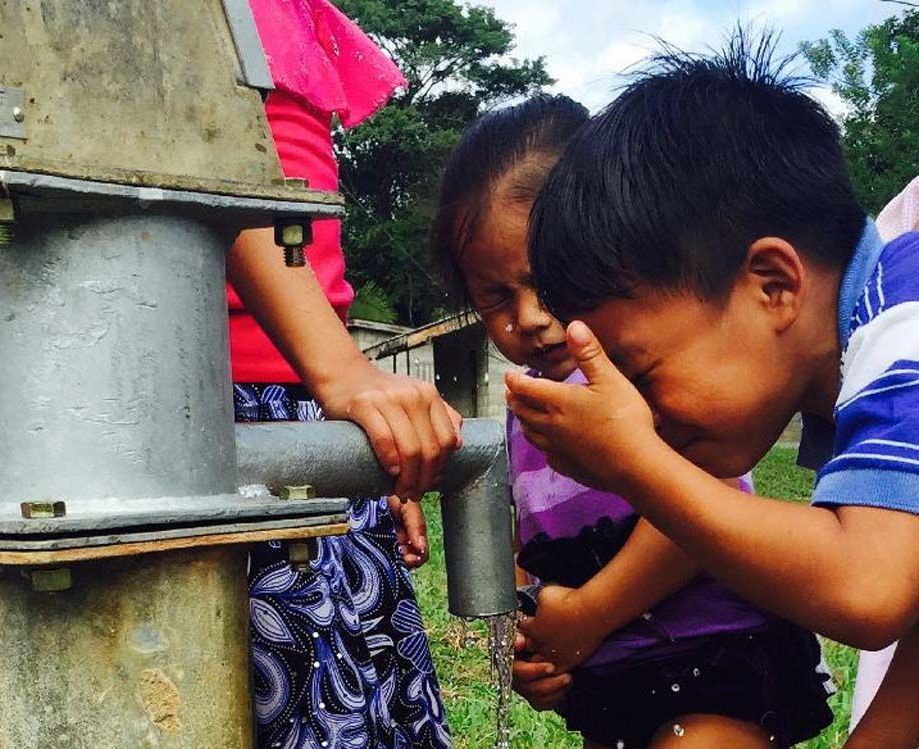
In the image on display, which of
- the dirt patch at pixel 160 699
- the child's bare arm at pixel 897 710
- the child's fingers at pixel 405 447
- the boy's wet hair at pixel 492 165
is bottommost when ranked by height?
the child's bare arm at pixel 897 710

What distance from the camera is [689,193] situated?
1.53 m

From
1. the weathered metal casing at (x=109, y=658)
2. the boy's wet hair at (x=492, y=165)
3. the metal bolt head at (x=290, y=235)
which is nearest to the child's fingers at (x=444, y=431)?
the metal bolt head at (x=290, y=235)

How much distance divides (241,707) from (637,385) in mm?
813

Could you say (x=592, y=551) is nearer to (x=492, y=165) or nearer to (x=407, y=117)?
(x=492, y=165)

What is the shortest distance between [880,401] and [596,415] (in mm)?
326

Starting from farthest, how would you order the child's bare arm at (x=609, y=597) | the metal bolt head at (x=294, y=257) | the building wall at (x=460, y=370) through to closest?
the building wall at (x=460, y=370)
the child's bare arm at (x=609, y=597)
the metal bolt head at (x=294, y=257)

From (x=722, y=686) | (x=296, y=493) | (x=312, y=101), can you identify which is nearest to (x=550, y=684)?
(x=722, y=686)

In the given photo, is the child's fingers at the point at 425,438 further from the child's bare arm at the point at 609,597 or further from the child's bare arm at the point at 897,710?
the child's bare arm at the point at 897,710

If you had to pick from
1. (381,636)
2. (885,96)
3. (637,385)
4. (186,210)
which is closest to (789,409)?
(637,385)

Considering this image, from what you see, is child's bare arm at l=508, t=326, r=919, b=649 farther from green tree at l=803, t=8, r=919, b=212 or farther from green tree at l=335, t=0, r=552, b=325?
green tree at l=335, t=0, r=552, b=325

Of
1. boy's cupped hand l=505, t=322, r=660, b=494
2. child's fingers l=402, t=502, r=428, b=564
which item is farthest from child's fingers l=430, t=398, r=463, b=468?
child's fingers l=402, t=502, r=428, b=564

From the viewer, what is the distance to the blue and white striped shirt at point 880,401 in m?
1.26

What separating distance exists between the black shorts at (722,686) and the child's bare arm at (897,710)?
0.68ft

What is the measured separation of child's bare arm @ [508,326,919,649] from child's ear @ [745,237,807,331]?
0.83ft
